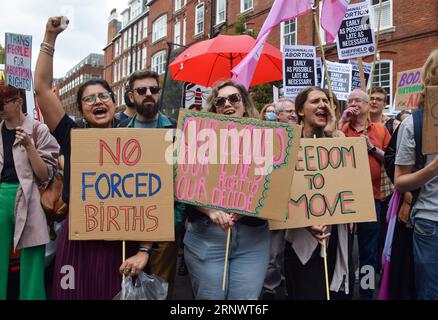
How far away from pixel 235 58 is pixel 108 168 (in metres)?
4.66

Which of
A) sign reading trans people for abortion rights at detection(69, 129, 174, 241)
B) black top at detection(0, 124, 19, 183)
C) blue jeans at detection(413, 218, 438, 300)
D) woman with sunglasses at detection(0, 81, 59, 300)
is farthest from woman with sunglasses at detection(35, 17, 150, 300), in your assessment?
blue jeans at detection(413, 218, 438, 300)

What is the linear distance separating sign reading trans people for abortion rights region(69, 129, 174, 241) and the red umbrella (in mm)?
4172

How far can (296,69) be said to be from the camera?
21.1ft

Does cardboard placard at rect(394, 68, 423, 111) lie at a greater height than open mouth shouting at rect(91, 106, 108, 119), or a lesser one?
greater

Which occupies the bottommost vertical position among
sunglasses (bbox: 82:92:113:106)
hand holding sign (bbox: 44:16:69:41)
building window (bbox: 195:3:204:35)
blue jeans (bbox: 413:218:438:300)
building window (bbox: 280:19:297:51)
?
blue jeans (bbox: 413:218:438:300)

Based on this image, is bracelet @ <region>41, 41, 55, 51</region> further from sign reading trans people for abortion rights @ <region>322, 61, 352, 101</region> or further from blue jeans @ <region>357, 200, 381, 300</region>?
sign reading trans people for abortion rights @ <region>322, 61, 352, 101</region>

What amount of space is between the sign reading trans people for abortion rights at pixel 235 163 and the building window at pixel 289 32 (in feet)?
57.9

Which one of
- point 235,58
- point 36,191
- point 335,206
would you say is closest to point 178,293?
point 36,191

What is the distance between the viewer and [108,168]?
2.35 metres

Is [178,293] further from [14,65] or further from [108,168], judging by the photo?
[14,65]

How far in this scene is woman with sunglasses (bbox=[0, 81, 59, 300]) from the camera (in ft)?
9.22

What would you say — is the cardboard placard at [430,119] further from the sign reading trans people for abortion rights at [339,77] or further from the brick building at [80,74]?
the brick building at [80,74]

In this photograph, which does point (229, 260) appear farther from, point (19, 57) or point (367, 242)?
point (19, 57)
